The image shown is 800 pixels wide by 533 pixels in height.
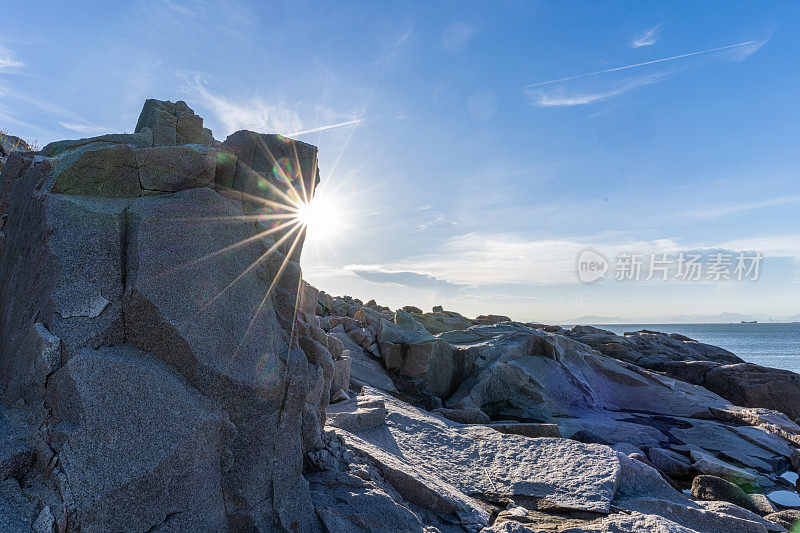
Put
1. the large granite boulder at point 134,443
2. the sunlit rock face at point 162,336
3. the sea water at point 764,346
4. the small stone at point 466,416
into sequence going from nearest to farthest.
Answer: the large granite boulder at point 134,443 → the sunlit rock face at point 162,336 → the small stone at point 466,416 → the sea water at point 764,346

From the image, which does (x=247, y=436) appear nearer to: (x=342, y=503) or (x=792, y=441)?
(x=342, y=503)

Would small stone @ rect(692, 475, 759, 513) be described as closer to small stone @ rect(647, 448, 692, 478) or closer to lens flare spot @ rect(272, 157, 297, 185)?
small stone @ rect(647, 448, 692, 478)

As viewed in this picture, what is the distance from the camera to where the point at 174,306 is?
3.69m

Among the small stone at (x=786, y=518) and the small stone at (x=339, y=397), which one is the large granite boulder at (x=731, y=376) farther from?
the small stone at (x=339, y=397)

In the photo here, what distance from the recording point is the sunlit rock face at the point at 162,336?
305cm

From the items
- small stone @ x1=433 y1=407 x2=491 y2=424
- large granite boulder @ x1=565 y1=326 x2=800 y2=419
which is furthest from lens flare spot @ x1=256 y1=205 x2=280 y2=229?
large granite boulder @ x1=565 y1=326 x2=800 y2=419

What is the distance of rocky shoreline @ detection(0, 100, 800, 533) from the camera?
3.07 metres

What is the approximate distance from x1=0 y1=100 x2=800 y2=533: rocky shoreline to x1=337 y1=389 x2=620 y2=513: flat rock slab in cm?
3

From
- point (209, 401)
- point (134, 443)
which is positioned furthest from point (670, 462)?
point (134, 443)

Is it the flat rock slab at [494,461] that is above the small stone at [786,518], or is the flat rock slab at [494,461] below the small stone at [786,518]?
above

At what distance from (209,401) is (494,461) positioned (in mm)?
4571

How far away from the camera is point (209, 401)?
141 inches

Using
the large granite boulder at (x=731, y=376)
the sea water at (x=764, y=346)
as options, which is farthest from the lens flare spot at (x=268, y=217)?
the sea water at (x=764, y=346)

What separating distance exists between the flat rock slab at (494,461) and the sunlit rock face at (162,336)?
71.8 inches
